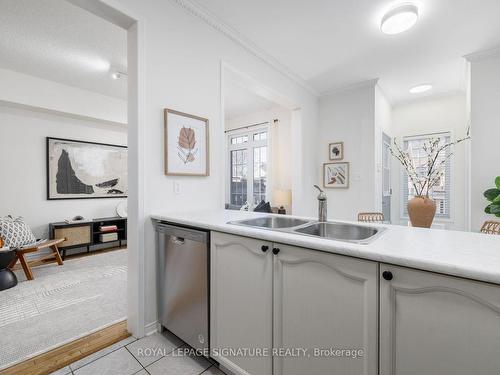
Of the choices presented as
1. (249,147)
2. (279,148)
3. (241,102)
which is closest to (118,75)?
(241,102)

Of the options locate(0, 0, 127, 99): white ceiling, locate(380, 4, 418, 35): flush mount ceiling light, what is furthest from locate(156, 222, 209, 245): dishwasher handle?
locate(380, 4, 418, 35): flush mount ceiling light

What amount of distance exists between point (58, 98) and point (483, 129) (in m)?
5.76

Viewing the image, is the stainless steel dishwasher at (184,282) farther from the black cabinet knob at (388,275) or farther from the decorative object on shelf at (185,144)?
the black cabinet knob at (388,275)

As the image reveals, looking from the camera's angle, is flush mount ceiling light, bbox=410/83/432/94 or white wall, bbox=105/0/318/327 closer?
white wall, bbox=105/0/318/327

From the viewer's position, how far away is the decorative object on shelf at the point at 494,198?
Answer: 2.54m

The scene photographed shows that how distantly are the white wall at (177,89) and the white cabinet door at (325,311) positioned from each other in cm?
113

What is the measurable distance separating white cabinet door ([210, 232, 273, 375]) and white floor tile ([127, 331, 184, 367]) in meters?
0.42

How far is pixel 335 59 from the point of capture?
3041 millimetres

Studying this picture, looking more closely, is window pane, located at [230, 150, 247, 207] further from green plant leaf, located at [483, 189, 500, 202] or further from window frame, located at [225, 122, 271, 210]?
green plant leaf, located at [483, 189, 500, 202]

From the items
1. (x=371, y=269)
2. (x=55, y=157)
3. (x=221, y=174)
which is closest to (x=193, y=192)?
(x=221, y=174)

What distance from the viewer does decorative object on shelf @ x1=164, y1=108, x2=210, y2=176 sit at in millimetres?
1934

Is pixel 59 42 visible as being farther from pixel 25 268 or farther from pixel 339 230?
pixel 339 230

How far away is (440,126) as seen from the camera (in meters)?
4.19

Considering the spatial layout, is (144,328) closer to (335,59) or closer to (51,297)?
(51,297)
